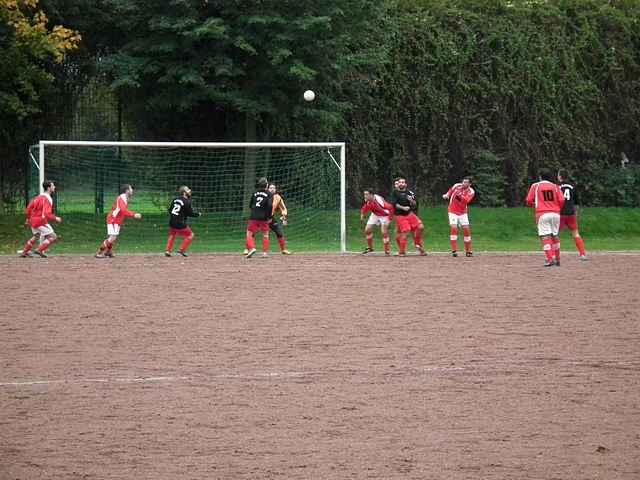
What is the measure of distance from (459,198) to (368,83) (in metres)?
10.3

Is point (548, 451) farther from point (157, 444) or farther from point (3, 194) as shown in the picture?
point (3, 194)

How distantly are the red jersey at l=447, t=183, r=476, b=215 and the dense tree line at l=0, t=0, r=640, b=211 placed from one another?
216 inches

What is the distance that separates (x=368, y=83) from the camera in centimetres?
3541

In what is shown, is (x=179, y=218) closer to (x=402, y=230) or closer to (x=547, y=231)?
(x=402, y=230)

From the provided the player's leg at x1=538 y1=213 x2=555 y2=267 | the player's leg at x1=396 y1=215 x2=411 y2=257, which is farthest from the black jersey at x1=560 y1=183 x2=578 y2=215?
the player's leg at x1=396 y1=215 x2=411 y2=257

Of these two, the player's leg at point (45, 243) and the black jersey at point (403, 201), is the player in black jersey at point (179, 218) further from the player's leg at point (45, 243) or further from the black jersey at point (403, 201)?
the black jersey at point (403, 201)

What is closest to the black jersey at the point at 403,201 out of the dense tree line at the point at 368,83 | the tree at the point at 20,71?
the dense tree line at the point at 368,83

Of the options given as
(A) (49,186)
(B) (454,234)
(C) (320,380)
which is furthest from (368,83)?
(C) (320,380)

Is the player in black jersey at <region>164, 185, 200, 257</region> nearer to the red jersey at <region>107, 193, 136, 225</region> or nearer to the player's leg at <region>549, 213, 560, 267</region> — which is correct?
the red jersey at <region>107, 193, 136, 225</region>

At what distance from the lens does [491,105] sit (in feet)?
122

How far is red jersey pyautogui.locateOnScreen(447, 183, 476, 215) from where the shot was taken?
25969 millimetres

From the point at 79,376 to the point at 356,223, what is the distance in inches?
897

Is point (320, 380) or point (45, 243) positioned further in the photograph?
point (45, 243)

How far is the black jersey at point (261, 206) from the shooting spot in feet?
82.5
